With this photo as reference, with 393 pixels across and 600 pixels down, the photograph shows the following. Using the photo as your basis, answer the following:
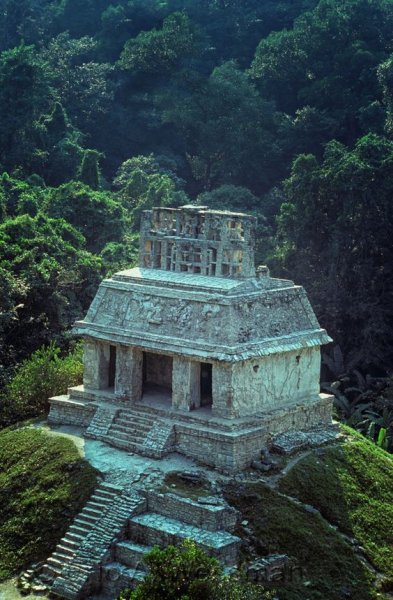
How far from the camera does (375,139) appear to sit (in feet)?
103

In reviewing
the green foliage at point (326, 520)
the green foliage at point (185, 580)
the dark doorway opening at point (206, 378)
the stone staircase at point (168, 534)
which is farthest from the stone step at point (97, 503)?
the dark doorway opening at point (206, 378)

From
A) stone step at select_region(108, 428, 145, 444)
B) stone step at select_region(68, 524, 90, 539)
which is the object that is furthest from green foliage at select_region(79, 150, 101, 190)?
stone step at select_region(68, 524, 90, 539)

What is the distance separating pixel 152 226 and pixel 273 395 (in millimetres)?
4117

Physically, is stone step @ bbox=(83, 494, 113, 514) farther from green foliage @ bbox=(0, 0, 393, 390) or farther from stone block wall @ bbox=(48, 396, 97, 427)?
green foliage @ bbox=(0, 0, 393, 390)

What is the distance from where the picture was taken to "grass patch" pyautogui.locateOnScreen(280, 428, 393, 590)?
1836 centimetres

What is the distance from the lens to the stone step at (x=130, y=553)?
1725 centimetres

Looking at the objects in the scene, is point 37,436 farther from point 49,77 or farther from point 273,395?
point 49,77

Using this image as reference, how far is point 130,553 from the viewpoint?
57.1ft

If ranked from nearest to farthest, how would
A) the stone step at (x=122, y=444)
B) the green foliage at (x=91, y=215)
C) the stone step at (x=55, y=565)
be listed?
the stone step at (x=55, y=565)
the stone step at (x=122, y=444)
the green foliage at (x=91, y=215)

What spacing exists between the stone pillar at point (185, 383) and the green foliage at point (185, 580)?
16.5 feet

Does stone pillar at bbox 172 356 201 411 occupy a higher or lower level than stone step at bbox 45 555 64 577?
higher

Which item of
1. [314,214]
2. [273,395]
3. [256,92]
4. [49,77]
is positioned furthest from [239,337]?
[49,77]

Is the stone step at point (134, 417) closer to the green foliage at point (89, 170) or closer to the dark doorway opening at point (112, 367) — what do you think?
the dark doorway opening at point (112, 367)

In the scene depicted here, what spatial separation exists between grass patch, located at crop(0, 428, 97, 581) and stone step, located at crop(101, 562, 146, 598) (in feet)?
4.10
